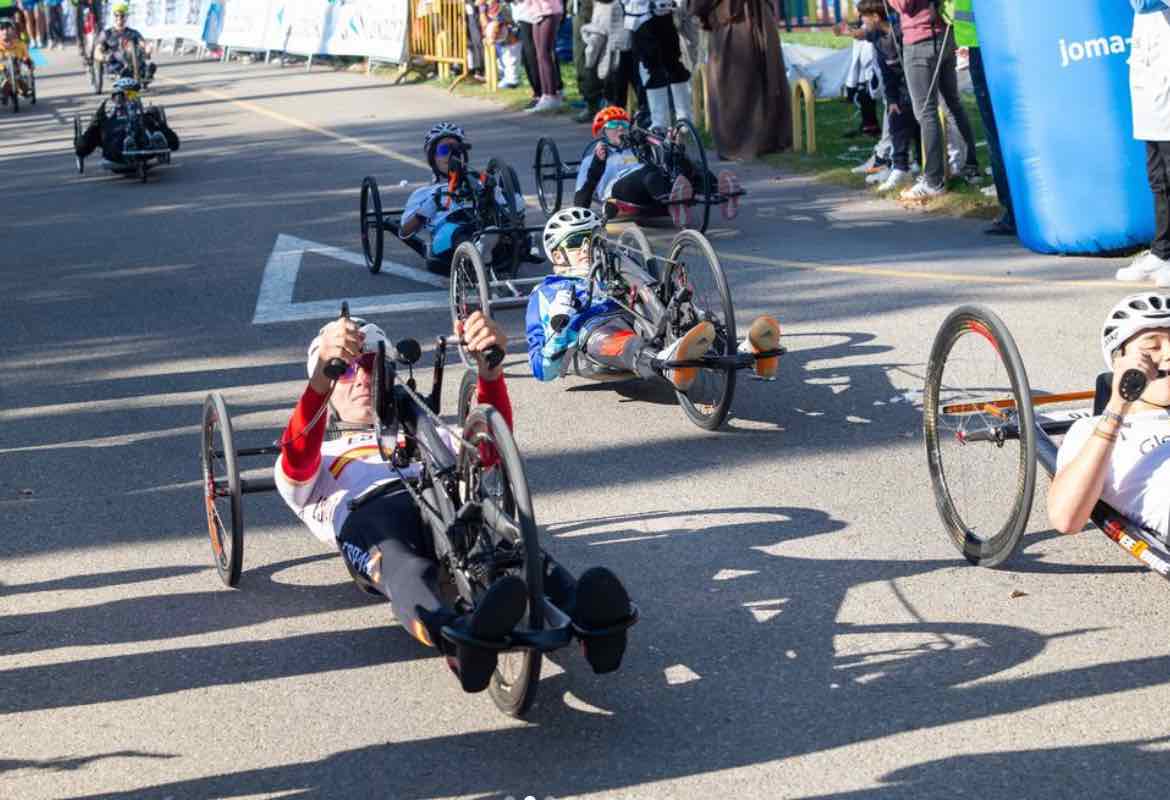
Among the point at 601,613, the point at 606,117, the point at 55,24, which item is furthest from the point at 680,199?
the point at 55,24

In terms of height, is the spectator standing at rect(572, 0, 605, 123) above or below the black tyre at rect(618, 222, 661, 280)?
above

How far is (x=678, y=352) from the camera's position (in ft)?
22.6

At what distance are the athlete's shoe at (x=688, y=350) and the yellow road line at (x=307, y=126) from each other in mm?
7734

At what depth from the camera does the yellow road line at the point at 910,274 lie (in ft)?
31.8

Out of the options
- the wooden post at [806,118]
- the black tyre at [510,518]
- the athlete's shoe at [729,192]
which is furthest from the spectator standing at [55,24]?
the black tyre at [510,518]

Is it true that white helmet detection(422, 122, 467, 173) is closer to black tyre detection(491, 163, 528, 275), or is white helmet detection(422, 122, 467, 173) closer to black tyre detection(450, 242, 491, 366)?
black tyre detection(491, 163, 528, 275)

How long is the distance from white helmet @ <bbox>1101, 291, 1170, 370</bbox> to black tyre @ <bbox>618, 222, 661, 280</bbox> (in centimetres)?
321

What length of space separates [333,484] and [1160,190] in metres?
6.03

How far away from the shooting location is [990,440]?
5285 mm

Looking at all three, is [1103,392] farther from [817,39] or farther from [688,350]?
[817,39]

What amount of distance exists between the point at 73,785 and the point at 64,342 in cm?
653

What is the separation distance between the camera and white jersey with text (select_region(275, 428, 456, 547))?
5.27 meters

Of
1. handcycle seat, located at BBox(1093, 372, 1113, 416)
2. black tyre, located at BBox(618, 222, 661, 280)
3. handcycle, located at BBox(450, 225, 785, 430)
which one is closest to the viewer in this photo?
handcycle seat, located at BBox(1093, 372, 1113, 416)

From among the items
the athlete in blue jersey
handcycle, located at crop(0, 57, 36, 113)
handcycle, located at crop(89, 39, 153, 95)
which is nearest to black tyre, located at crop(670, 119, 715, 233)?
the athlete in blue jersey
